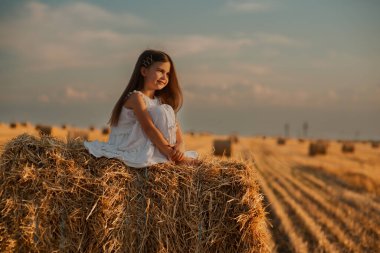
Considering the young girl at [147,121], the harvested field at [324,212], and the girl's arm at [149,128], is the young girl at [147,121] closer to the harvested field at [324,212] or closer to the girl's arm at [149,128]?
the girl's arm at [149,128]

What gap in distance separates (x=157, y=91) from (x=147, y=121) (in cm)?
61

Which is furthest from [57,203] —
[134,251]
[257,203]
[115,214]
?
[257,203]

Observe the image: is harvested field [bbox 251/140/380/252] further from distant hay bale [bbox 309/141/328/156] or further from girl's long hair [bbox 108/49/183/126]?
distant hay bale [bbox 309/141/328/156]

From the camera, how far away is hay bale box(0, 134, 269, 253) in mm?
4156

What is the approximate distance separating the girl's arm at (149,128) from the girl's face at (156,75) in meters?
0.25

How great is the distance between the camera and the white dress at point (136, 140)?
14.5 ft

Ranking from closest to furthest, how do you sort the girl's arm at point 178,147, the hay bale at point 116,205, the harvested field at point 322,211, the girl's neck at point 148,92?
the hay bale at point 116,205 < the girl's arm at point 178,147 < the girl's neck at point 148,92 < the harvested field at point 322,211

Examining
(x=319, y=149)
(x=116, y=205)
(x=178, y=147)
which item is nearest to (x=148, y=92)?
(x=178, y=147)

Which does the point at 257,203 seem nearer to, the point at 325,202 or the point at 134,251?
the point at 134,251

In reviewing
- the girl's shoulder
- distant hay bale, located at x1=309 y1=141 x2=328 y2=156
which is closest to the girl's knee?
the girl's shoulder

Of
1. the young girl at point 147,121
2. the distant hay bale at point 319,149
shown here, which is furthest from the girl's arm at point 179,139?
the distant hay bale at point 319,149

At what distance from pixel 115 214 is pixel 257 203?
1275 mm

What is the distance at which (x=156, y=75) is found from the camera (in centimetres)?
473

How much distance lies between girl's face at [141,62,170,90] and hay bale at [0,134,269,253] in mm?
842
